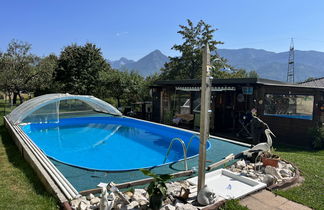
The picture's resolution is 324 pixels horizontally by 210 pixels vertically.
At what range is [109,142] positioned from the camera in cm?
973

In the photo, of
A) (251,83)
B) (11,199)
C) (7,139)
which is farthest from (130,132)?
(11,199)

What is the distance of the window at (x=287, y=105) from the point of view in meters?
9.10

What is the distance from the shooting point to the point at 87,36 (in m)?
22.8

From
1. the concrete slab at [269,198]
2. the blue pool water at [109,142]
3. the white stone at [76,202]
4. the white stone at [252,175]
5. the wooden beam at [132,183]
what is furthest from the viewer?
the blue pool water at [109,142]

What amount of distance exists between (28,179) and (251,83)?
8.00 meters

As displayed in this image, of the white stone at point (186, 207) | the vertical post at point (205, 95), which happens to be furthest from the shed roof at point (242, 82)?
the white stone at point (186, 207)

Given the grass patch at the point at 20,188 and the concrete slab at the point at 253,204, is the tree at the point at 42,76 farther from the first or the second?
the concrete slab at the point at 253,204

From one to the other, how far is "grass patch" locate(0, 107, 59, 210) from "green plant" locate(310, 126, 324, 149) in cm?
913

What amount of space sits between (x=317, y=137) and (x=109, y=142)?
8.72 metres

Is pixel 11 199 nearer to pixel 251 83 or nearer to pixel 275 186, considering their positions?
pixel 275 186

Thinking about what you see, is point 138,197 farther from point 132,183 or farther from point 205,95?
point 205,95

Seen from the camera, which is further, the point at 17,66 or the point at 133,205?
the point at 17,66

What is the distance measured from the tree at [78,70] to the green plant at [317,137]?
57.2ft

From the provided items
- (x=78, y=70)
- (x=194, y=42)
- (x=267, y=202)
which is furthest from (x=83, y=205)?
(x=194, y=42)
